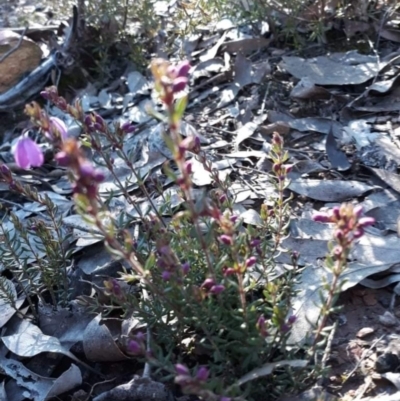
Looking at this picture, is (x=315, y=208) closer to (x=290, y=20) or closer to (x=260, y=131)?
(x=260, y=131)

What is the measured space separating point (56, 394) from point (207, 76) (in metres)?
2.34

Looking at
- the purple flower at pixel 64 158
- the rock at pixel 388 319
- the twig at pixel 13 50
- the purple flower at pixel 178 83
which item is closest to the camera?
the purple flower at pixel 64 158

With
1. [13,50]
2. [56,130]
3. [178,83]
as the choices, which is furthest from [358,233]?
[13,50]

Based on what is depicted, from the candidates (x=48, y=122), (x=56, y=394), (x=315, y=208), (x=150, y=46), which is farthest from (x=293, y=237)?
(x=150, y=46)

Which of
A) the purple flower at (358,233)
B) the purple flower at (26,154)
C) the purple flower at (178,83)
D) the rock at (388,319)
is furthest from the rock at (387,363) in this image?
the purple flower at (26,154)

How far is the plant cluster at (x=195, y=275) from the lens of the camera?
5.07 feet

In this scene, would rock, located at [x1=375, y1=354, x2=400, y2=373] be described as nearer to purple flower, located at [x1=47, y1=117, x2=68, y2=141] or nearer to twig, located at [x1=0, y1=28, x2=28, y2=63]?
purple flower, located at [x1=47, y1=117, x2=68, y2=141]

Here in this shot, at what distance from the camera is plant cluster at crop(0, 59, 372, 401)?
5.07 ft

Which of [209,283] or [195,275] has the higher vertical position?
[209,283]

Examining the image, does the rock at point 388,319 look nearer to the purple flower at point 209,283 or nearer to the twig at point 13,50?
the purple flower at point 209,283

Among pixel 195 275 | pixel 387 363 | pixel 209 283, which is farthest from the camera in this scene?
pixel 195 275

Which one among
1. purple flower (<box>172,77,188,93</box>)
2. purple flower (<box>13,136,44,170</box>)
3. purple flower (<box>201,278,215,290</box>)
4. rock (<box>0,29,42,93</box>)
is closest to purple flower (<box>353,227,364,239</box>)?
purple flower (<box>201,278,215,290</box>)

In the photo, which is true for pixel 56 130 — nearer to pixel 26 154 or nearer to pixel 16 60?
pixel 26 154

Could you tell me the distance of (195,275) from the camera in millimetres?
2117
